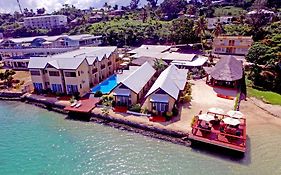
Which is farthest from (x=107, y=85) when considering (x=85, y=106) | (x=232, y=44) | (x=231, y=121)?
(x=232, y=44)

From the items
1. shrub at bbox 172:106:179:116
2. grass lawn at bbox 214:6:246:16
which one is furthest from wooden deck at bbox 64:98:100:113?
grass lawn at bbox 214:6:246:16

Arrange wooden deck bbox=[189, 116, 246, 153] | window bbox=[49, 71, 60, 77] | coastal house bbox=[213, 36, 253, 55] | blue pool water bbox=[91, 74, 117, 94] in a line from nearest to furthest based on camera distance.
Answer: wooden deck bbox=[189, 116, 246, 153], window bbox=[49, 71, 60, 77], blue pool water bbox=[91, 74, 117, 94], coastal house bbox=[213, 36, 253, 55]

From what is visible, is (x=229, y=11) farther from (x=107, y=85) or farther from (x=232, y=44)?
(x=107, y=85)

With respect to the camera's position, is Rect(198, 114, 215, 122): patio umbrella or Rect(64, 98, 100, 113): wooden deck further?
Rect(64, 98, 100, 113): wooden deck

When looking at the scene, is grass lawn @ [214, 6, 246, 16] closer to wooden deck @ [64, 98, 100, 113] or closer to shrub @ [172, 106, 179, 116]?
shrub @ [172, 106, 179, 116]

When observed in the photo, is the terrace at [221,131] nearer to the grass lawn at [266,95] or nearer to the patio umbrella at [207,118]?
the patio umbrella at [207,118]

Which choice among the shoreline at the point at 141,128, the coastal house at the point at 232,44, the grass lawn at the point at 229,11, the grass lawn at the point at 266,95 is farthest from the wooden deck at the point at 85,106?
the grass lawn at the point at 229,11
